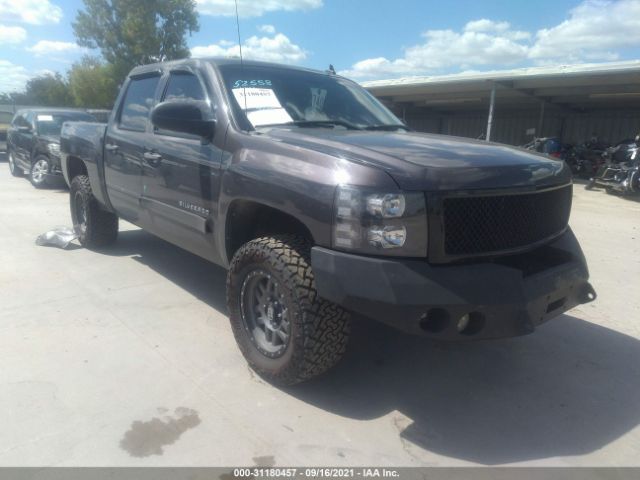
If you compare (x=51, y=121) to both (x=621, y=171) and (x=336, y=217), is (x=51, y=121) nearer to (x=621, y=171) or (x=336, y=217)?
(x=336, y=217)

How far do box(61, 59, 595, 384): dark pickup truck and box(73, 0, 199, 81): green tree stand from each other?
119 feet

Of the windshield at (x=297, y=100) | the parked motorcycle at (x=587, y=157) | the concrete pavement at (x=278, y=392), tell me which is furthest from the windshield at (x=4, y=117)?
the parked motorcycle at (x=587, y=157)

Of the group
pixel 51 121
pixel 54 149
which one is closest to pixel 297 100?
pixel 54 149

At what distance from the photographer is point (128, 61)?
37312 millimetres

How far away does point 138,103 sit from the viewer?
14.8ft

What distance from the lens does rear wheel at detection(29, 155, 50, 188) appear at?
10.7 meters

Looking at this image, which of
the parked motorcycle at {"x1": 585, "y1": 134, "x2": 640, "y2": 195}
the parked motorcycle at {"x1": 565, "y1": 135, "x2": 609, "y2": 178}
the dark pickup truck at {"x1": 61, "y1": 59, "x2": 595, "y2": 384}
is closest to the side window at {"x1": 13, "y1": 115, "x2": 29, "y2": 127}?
the dark pickup truck at {"x1": 61, "y1": 59, "x2": 595, "y2": 384}

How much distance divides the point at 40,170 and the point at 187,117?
925cm

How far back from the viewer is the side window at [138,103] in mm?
4305

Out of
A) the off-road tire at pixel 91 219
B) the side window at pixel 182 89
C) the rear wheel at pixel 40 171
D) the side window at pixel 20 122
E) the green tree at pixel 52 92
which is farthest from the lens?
the green tree at pixel 52 92

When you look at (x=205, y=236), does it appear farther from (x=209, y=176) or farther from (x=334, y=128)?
(x=334, y=128)

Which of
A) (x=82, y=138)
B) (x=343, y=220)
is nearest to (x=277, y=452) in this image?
(x=343, y=220)

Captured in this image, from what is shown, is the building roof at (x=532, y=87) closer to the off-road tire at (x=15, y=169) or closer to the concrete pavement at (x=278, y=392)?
the concrete pavement at (x=278, y=392)

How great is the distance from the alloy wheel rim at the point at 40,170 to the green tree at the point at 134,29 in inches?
1096
